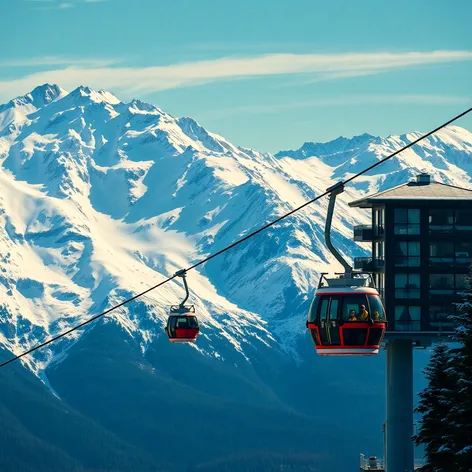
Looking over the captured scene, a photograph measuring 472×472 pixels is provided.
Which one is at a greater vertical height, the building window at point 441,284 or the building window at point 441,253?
the building window at point 441,253

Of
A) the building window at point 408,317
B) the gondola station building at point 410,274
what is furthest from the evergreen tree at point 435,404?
the gondola station building at point 410,274

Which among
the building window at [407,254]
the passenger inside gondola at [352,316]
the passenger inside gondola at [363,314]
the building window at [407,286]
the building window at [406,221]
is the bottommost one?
the passenger inside gondola at [352,316]

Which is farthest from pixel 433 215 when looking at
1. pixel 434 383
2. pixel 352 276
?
pixel 352 276

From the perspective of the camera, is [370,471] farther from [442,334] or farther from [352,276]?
[352,276]

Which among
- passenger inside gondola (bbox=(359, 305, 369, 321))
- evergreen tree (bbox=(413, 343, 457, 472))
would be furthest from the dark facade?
passenger inside gondola (bbox=(359, 305, 369, 321))

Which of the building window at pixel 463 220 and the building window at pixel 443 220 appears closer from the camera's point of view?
the building window at pixel 443 220

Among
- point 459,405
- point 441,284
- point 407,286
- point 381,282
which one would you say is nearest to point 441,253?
point 441,284

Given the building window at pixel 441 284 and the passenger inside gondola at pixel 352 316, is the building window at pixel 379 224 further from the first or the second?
the passenger inside gondola at pixel 352 316
